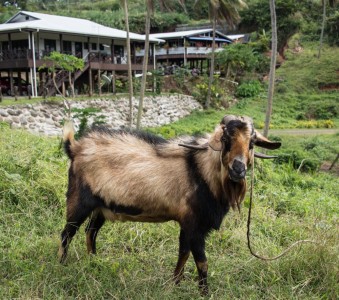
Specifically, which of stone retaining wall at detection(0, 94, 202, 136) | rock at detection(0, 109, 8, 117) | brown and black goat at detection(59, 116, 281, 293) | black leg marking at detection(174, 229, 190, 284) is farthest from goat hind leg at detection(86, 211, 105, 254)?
rock at detection(0, 109, 8, 117)

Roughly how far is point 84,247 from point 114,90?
2298 centimetres

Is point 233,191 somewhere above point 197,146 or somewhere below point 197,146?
below

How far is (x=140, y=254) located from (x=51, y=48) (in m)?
23.7

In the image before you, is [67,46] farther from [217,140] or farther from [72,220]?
[217,140]

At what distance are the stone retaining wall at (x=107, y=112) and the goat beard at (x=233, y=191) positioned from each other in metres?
9.92

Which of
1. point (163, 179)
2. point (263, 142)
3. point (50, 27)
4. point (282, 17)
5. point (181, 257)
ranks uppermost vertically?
point (282, 17)

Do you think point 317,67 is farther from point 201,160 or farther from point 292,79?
point 201,160

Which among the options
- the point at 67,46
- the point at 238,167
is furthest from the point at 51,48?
the point at 238,167

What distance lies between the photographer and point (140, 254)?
14.0 feet

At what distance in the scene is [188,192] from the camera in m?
3.55

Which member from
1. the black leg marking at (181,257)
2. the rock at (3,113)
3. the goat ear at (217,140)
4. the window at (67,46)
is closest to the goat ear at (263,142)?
the goat ear at (217,140)

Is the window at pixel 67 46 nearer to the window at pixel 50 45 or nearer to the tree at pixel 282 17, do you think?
the window at pixel 50 45

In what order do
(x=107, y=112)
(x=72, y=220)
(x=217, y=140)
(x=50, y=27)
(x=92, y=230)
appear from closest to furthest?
(x=217, y=140), (x=72, y=220), (x=92, y=230), (x=107, y=112), (x=50, y=27)

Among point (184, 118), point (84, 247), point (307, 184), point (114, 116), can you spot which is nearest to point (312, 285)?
point (84, 247)
